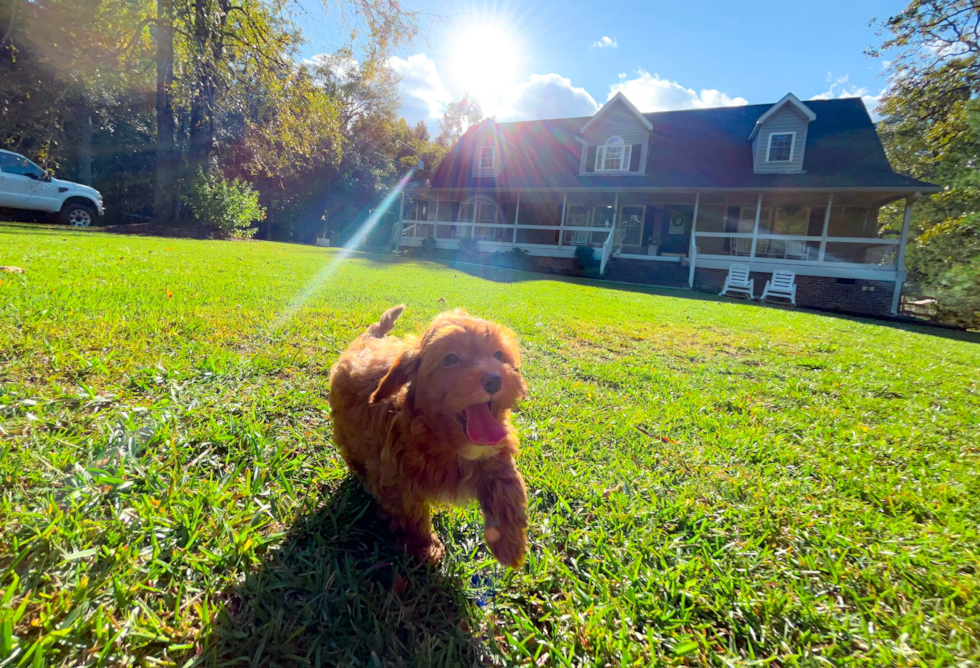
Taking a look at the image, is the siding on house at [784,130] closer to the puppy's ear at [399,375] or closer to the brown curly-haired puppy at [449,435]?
the brown curly-haired puppy at [449,435]

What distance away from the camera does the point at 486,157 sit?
80.6 ft

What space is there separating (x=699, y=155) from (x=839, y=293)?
344 inches

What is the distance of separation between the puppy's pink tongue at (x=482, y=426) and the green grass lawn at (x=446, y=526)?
0.61 m

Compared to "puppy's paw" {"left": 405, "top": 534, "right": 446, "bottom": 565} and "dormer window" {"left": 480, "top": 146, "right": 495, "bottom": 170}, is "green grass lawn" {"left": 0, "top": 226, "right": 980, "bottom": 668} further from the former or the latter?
"dormer window" {"left": 480, "top": 146, "right": 495, "bottom": 170}

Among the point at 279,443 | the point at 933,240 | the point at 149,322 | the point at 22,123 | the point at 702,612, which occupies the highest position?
the point at 22,123

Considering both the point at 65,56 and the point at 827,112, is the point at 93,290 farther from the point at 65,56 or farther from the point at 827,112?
the point at 827,112

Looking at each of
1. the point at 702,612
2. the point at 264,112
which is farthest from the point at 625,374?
the point at 264,112

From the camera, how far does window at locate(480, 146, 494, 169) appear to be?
24453 mm

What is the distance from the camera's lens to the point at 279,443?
2.28 meters

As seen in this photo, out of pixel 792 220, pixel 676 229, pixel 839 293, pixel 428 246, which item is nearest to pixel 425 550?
pixel 839 293

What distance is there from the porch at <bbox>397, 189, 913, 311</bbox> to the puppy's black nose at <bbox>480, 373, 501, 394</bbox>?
59.4 ft

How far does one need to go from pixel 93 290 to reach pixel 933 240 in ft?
117

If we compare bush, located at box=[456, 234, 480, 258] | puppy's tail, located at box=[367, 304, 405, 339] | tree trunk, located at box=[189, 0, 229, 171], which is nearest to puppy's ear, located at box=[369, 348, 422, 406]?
puppy's tail, located at box=[367, 304, 405, 339]

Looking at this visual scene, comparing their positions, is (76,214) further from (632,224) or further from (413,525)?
(632,224)
